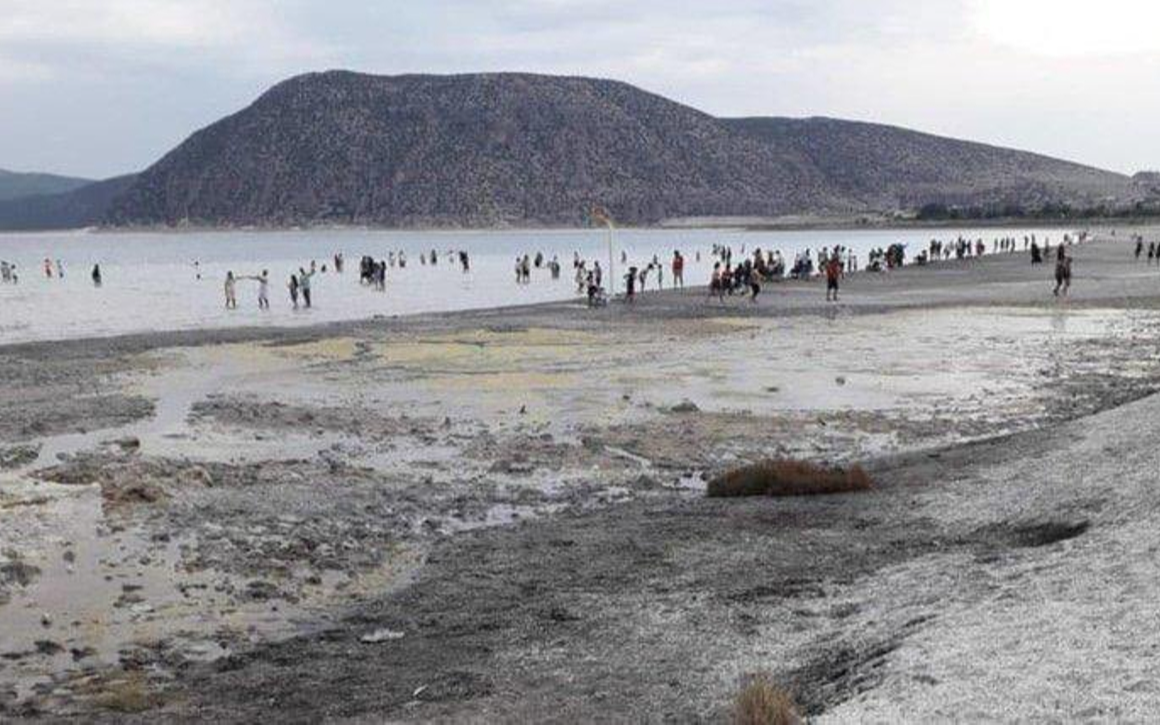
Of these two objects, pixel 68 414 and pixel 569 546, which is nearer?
pixel 569 546

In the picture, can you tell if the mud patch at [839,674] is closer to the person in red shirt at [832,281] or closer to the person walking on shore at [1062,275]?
the person in red shirt at [832,281]

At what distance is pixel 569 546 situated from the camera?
12.7 meters

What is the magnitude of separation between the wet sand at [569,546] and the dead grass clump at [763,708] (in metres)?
0.26

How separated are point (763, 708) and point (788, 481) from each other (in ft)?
26.1

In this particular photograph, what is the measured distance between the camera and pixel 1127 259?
7600cm

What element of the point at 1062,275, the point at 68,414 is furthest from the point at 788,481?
the point at 1062,275

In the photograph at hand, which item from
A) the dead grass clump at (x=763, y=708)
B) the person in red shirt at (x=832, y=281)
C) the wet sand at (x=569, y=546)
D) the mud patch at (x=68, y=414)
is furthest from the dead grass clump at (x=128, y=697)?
the person in red shirt at (x=832, y=281)

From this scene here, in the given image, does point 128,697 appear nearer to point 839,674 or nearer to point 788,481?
point 839,674

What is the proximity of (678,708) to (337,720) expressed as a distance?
2104 millimetres

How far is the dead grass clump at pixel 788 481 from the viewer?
14.7 metres

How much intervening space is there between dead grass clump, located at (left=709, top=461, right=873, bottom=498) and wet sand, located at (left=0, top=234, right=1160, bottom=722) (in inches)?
17.9

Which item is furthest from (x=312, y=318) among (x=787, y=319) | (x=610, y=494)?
(x=610, y=494)

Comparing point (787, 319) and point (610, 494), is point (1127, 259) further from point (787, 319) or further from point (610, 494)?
point (610, 494)

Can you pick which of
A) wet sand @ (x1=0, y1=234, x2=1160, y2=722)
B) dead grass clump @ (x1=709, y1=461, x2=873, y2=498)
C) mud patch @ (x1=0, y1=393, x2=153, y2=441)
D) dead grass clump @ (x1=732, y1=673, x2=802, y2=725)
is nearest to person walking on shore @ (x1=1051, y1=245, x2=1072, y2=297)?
wet sand @ (x1=0, y1=234, x2=1160, y2=722)
